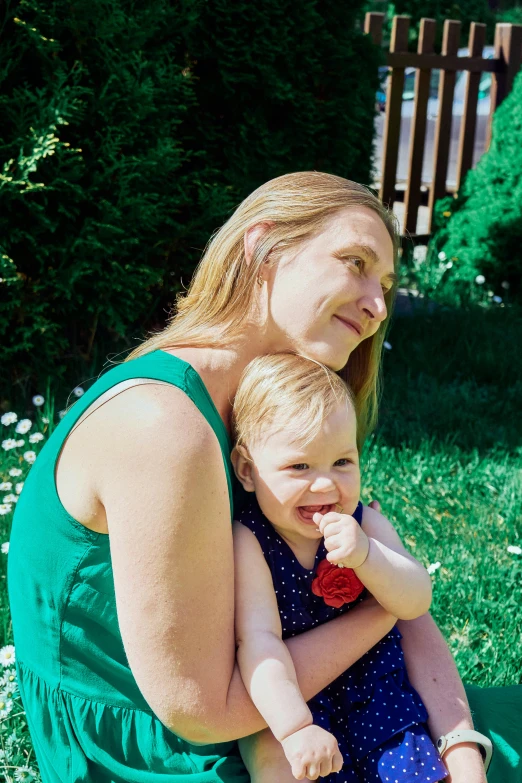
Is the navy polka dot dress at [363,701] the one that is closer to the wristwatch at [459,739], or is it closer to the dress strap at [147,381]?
the wristwatch at [459,739]

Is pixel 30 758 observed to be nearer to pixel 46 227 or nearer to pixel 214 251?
pixel 214 251

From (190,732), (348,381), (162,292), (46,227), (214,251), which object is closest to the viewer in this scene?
(190,732)

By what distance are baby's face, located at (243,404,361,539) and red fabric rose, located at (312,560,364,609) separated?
8cm

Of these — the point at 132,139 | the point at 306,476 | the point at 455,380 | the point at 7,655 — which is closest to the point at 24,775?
the point at 7,655

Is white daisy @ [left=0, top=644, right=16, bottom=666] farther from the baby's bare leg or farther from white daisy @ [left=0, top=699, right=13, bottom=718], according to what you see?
the baby's bare leg

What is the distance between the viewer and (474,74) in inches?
316

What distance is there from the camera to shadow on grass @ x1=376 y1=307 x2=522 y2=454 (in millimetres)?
4242

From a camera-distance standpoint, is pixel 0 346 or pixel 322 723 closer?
pixel 322 723

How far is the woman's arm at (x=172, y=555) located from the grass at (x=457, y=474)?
90 centimetres

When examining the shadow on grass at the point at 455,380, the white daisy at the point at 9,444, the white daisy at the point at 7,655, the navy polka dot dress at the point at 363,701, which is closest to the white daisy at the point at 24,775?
the white daisy at the point at 7,655

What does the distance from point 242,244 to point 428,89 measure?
6521mm

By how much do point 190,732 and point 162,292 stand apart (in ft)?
11.7

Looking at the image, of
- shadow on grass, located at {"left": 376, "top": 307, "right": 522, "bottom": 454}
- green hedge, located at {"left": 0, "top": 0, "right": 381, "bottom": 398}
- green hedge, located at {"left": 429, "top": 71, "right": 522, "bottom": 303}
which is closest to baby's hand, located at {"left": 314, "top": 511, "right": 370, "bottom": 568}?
green hedge, located at {"left": 0, "top": 0, "right": 381, "bottom": 398}

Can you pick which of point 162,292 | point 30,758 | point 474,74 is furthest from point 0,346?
point 474,74
